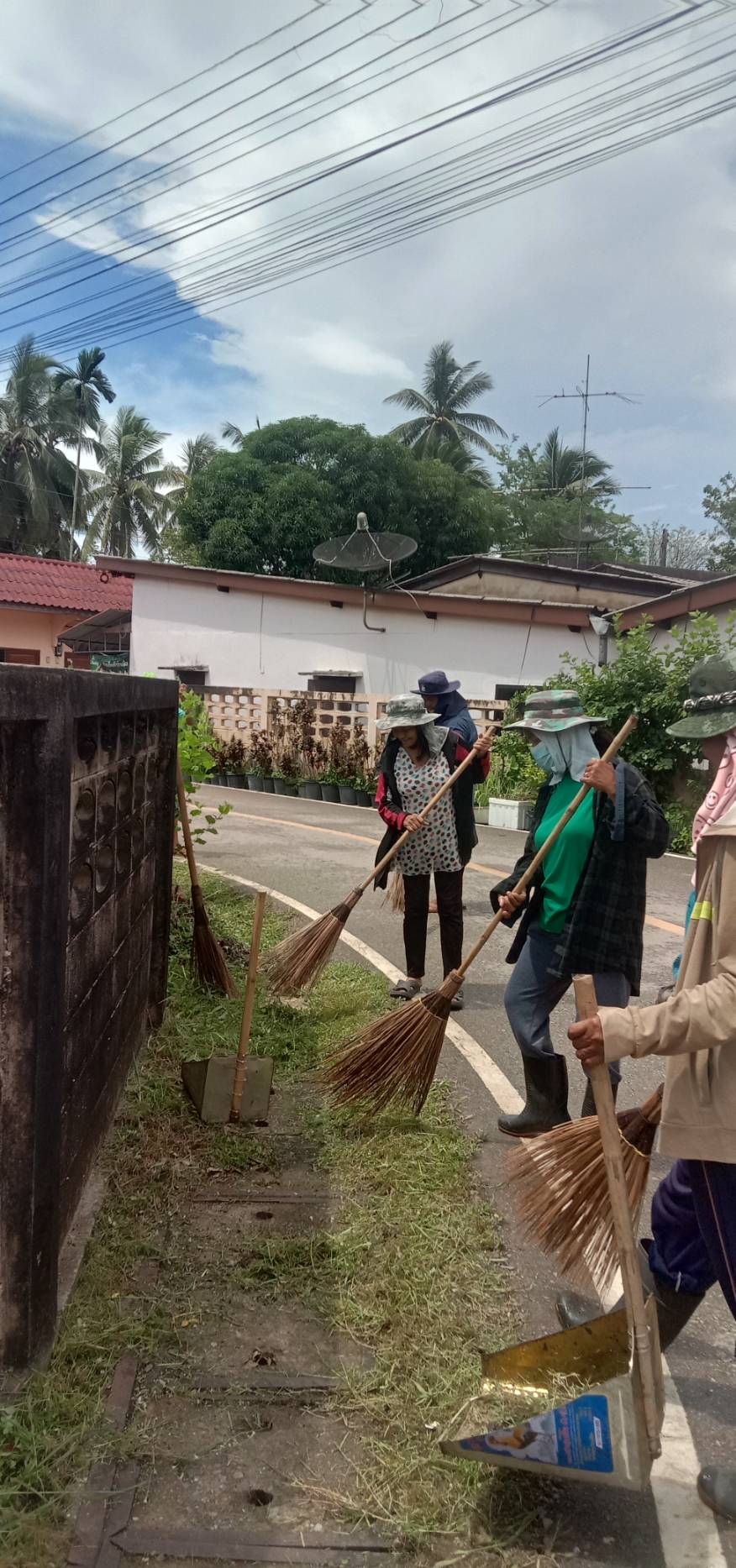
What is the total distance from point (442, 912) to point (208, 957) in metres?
1.32

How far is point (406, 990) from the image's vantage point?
579cm

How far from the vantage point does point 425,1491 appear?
2.23 metres

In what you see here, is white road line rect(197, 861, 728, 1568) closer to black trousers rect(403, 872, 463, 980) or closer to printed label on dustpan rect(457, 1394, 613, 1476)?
printed label on dustpan rect(457, 1394, 613, 1476)

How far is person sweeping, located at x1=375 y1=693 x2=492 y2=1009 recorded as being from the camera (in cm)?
550

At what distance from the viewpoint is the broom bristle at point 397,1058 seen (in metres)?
3.91

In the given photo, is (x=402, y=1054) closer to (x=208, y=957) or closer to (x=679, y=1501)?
(x=679, y=1501)

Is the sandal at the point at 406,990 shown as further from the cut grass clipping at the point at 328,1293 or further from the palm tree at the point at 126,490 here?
the palm tree at the point at 126,490

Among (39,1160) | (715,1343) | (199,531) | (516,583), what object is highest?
(199,531)

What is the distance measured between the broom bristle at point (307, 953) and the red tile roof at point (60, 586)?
892 inches

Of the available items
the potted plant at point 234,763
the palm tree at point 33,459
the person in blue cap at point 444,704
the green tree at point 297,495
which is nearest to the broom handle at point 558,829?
the person in blue cap at point 444,704

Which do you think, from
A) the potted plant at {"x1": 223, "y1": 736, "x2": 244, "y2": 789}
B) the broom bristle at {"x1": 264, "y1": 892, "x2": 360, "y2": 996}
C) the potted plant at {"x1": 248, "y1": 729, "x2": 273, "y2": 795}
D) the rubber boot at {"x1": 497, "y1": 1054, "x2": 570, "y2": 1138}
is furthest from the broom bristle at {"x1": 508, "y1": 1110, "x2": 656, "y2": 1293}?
the potted plant at {"x1": 223, "y1": 736, "x2": 244, "y2": 789}

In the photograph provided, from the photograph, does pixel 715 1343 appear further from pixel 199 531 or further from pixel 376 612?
pixel 199 531

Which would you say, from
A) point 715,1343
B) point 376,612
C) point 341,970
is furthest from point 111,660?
point 715,1343

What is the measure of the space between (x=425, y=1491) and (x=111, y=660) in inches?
1096
